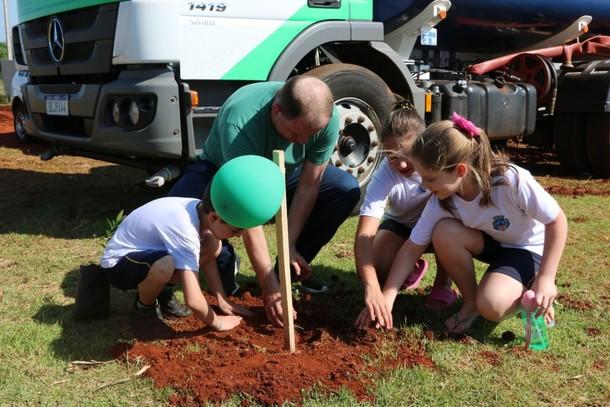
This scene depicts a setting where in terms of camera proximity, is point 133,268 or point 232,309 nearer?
point 133,268

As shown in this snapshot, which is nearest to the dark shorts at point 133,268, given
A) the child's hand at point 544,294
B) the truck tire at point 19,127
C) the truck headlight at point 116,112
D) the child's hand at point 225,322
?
the child's hand at point 225,322

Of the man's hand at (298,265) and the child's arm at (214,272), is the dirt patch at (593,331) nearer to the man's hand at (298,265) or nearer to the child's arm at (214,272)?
the man's hand at (298,265)

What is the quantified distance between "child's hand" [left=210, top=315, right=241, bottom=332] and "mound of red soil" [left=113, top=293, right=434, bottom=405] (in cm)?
3

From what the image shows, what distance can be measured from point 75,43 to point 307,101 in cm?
273

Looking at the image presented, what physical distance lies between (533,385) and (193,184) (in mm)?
1995

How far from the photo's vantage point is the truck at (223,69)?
462 cm

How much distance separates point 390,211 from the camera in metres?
3.88

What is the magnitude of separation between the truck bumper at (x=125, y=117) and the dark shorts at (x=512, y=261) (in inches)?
88.3

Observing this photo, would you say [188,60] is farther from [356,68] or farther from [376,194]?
[376,194]

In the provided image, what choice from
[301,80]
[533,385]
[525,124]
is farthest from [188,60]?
[525,124]

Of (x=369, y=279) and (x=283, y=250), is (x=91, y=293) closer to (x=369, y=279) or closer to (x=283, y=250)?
(x=283, y=250)

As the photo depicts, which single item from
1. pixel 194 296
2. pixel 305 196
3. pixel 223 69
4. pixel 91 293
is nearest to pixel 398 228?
pixel 305 196

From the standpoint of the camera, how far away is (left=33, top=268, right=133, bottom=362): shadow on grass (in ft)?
10.0

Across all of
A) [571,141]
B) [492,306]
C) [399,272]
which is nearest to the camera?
[492,306]
